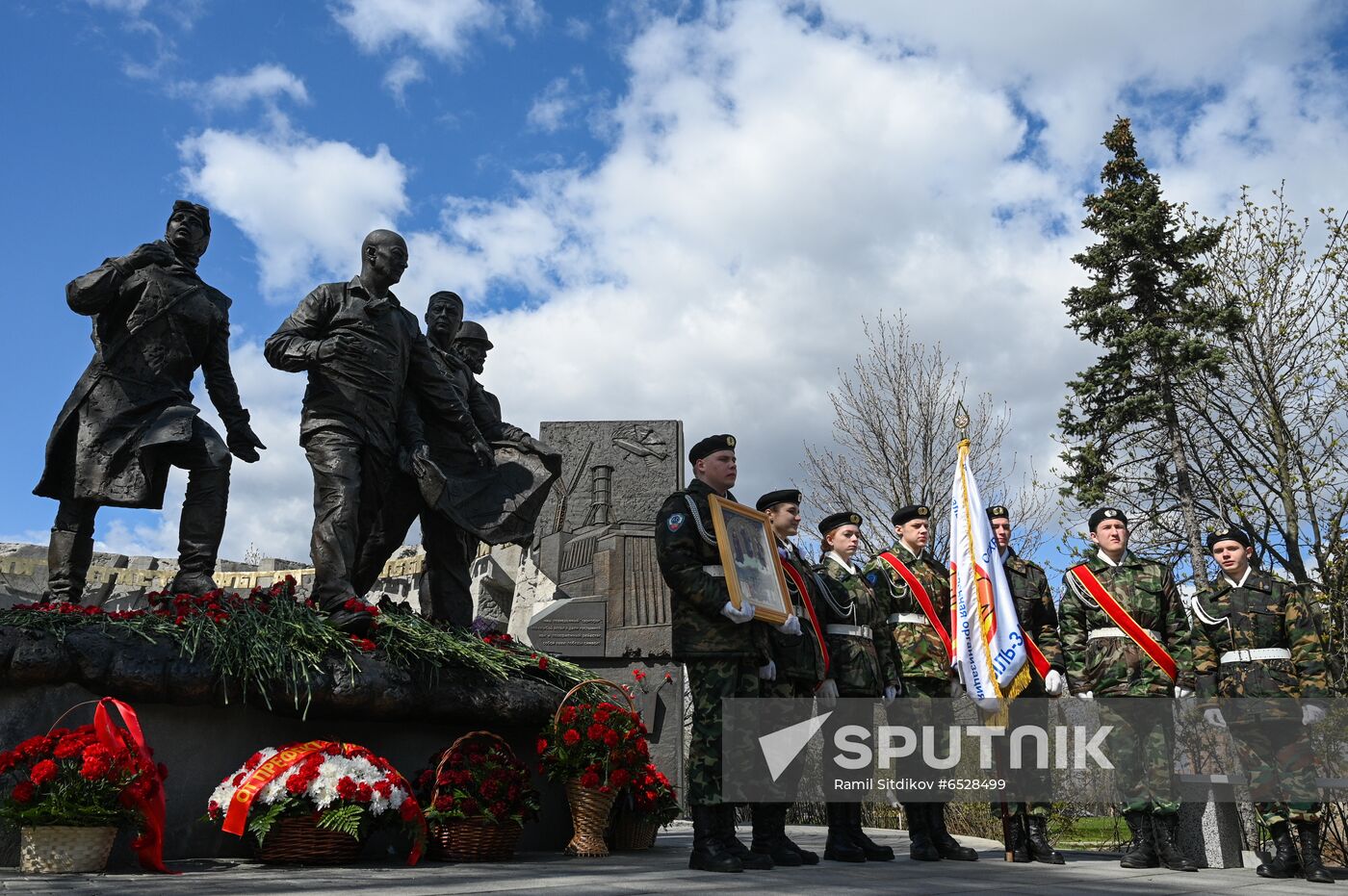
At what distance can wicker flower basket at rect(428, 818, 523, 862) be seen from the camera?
16.9ft

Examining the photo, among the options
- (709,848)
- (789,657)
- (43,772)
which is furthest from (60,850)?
(789,657)

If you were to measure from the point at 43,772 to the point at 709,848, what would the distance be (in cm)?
275

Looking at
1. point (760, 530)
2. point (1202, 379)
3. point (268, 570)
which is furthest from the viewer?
point (268, 570)

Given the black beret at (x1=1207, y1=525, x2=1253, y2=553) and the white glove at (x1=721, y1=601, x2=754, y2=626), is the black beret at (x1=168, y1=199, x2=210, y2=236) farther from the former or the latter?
the black beret at (x1=1207, y1=525, x2=1253, y2=553)

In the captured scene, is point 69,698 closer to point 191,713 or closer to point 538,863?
point 191,713

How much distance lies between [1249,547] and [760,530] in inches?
114

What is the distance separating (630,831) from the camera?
6.05m

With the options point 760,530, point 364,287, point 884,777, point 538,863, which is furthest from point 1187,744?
point 364,287

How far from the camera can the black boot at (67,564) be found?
6.00 m

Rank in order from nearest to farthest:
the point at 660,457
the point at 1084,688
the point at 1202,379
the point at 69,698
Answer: the point at 69,698
the point at 1084,688
the point at 660,457
the point at 1202,379

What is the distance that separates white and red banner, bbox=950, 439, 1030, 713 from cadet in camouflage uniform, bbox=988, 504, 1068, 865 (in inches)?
6.5

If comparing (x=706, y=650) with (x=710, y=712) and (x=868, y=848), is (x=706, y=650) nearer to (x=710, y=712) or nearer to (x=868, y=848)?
(x=710, y=712)

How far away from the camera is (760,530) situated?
18.5 feet

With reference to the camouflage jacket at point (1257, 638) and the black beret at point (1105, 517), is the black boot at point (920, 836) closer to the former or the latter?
the camouflage jacket at point (1257, 638)
